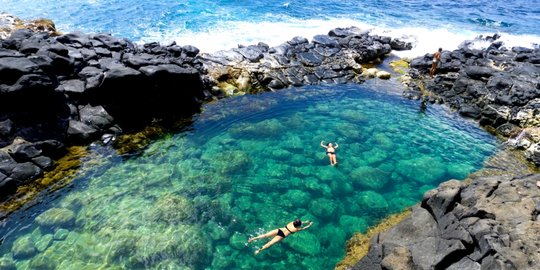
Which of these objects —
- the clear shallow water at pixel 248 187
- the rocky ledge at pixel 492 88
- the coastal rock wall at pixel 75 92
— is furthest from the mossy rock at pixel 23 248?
the rocky ledge at pixel 492 88

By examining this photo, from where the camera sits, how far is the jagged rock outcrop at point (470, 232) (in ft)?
40.9

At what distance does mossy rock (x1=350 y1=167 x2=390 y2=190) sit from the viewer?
864 inches

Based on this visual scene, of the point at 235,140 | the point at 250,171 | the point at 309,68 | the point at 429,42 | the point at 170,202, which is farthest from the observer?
the point at 429,42

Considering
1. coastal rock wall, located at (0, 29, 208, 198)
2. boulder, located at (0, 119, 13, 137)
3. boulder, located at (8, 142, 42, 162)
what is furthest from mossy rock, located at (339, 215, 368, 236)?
boulder, located at (0, 119, 13, 137)

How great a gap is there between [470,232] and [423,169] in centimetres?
1041

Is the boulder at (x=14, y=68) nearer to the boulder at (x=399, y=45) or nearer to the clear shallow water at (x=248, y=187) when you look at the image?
the clear shallow water at (x=248, y=187)

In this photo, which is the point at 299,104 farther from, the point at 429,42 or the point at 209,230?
the point at 429,42

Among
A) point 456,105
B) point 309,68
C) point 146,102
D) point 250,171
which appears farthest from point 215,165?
point 456,105

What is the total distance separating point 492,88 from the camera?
3244 cm

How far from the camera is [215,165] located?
23094mm

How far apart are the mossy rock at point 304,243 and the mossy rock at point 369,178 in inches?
228

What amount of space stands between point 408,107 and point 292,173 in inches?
619

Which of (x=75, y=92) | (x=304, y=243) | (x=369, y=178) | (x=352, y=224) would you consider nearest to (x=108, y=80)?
(x=75, y=92)

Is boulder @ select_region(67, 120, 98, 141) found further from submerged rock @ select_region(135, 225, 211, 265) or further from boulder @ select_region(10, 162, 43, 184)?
submerged rock @ select_region(135, 225, 211, 265)
